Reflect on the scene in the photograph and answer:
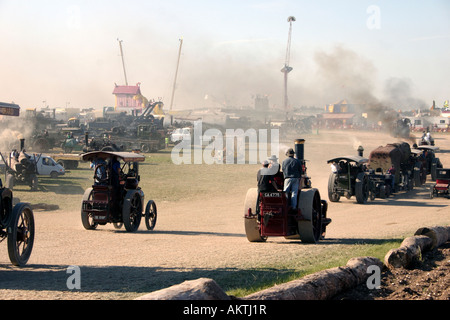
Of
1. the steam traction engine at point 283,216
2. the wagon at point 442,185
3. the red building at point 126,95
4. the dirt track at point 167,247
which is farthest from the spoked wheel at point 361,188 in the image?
the red building at point 126,95

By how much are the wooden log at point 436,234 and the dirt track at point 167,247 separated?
2128 millimetres

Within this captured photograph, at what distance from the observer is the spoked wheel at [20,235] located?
378 inches

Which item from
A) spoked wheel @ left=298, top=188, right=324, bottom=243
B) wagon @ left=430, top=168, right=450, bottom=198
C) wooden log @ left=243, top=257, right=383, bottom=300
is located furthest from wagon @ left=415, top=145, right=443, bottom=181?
wooden log @ left=243, top=257, right=383, bottom=300

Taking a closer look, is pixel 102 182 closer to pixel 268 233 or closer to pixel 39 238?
pixel 39 238

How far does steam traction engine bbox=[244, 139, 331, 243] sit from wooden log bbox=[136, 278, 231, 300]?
618 cm

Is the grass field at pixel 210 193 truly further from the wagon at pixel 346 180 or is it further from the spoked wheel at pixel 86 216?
the spoked wheel at pixel 86 216

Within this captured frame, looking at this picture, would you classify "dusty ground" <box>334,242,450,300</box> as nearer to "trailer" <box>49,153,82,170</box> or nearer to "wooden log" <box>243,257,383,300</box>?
"wooden log" <box>243,257,383,300</box>

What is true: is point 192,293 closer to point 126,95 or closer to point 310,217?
point 310,217

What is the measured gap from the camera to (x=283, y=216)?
488 inches

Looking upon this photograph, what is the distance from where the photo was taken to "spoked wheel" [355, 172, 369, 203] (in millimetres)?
22922

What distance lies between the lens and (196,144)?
56562 mm
